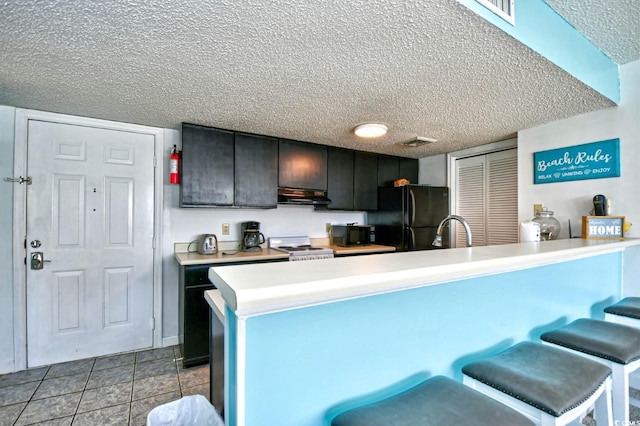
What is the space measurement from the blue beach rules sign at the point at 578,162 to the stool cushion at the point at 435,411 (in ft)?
7.70

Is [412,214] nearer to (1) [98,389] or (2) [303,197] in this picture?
(2) [303,197]

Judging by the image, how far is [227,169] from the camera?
9.61 feet

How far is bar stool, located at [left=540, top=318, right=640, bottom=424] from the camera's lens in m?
1.26

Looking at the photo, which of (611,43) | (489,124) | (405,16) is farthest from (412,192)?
(405,16)

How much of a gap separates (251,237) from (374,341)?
2.37 meters

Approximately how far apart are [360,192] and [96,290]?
2975 millimetres

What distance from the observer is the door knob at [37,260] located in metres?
2.43

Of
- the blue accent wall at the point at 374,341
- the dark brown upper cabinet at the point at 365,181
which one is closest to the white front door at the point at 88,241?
the dark brown upper cabinet at the point at 365,181

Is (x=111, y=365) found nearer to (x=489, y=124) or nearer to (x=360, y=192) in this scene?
(x=360, y=192)

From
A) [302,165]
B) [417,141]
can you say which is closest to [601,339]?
[417,141]

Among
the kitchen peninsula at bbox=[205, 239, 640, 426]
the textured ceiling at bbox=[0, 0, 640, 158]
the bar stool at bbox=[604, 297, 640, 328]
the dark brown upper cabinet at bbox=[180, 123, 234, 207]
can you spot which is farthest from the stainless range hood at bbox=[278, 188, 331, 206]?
the bar stool at bbox=[604, 297, 640, 328]

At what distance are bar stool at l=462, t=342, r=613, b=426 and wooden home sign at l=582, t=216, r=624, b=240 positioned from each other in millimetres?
1377

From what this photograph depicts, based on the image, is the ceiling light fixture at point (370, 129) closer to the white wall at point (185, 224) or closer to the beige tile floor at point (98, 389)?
the white wall at point (185, 224)

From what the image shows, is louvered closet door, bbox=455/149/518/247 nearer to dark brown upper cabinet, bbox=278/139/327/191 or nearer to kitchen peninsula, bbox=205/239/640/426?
dark brown upper cabinet, bbox=278/139/327/191
